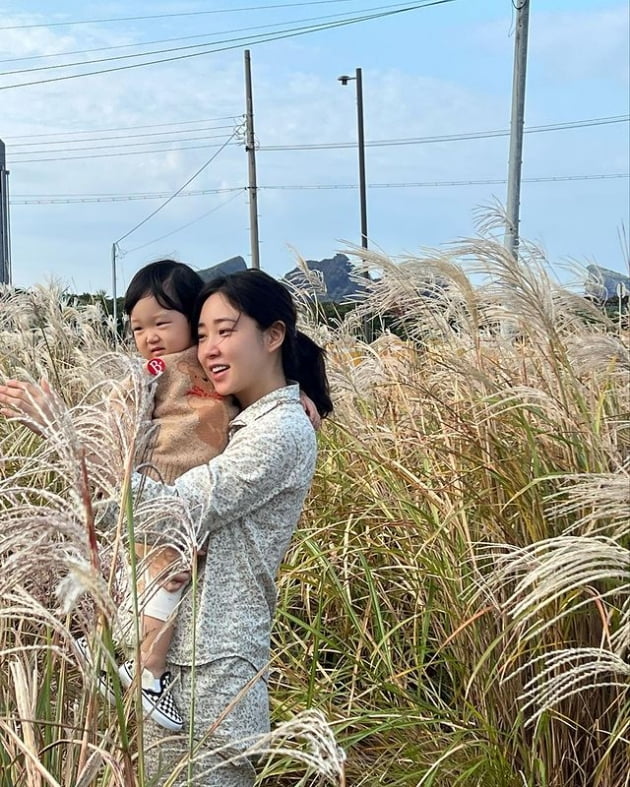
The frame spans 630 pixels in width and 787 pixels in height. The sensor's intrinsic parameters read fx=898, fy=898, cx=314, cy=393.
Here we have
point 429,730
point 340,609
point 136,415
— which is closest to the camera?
point 136,415

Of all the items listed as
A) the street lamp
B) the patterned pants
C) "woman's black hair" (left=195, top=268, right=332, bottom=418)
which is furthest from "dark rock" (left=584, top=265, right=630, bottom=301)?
the street lamp

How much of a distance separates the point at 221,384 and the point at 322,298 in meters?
2.58

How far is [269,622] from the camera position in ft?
5.54

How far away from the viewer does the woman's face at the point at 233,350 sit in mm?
1706

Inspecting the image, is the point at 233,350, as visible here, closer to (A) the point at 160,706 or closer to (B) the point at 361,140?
(A) the point at 160,706

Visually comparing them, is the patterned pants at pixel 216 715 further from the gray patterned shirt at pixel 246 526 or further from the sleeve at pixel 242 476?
the sleeve at pixel 242 476

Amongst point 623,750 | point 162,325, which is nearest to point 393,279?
point 162,325

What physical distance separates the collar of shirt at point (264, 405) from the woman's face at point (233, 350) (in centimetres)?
4

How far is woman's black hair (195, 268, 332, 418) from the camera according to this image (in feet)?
5.72

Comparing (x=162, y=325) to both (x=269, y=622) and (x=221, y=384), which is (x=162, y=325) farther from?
(x=269, y=622)

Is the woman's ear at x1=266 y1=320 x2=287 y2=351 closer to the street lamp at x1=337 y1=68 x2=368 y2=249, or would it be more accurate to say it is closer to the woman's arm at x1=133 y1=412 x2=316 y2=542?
the woman's arm at x1=133 y1=412 x2=316 y2=542

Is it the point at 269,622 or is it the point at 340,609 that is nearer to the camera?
the point at 269,622

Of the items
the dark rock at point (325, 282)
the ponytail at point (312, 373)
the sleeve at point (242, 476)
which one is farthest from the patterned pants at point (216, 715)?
the dark rock at point (325, 282)

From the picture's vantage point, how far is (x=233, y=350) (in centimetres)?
170
